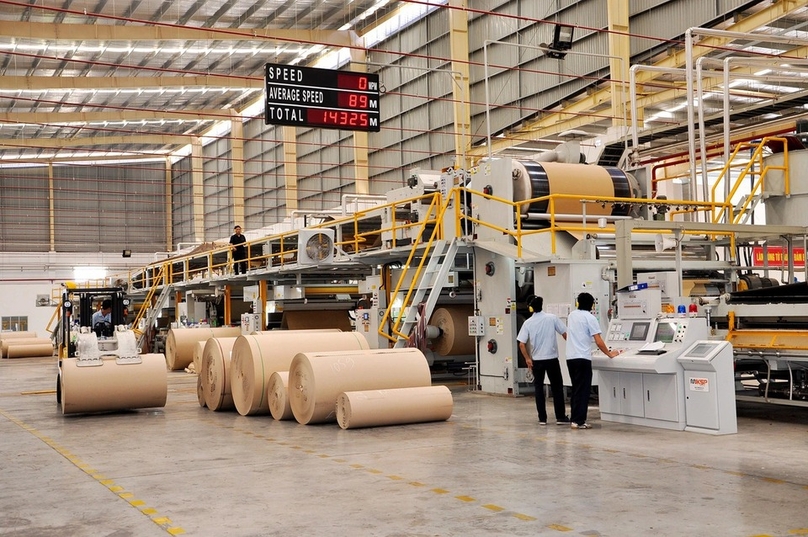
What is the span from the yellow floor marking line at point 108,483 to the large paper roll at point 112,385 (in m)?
0.84

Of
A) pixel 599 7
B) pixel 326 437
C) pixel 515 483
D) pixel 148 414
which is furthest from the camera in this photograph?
pixel 599 7

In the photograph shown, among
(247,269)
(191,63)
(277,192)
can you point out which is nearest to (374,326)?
(247,269)

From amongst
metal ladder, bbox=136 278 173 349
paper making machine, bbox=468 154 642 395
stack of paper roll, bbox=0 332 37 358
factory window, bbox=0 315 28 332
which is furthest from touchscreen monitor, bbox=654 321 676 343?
factory window, bbox=0 315 28 332

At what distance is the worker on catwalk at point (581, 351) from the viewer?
10789 millimetres

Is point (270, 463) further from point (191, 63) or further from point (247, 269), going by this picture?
point (191, 63)

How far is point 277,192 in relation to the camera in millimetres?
46312

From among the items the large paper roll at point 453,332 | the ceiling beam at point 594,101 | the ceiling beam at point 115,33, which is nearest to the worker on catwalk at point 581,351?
the large paper roll at point 453,332

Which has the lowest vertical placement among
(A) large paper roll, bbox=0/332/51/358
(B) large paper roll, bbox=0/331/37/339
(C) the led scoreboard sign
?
(A) large paper roll, bbox=0/332/51/358

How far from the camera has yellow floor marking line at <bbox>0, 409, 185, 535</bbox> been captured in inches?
→ 248

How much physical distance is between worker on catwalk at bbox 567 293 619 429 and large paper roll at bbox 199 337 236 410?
5619 mm

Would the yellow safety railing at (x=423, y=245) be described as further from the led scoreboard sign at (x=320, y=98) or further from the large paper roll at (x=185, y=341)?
the large paper roll at (x=185, y=341)

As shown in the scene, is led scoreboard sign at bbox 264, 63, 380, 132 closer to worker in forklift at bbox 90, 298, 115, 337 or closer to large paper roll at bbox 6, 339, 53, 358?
worker in forklift at bbox 90, 298, 115, 337

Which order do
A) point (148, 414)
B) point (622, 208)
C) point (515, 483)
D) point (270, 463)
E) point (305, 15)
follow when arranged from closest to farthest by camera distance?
point (515, 483)
point (270, 463)
point (148, 414)
point (622, 208)
point (305, 15)

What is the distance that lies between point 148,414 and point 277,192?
109 feet
